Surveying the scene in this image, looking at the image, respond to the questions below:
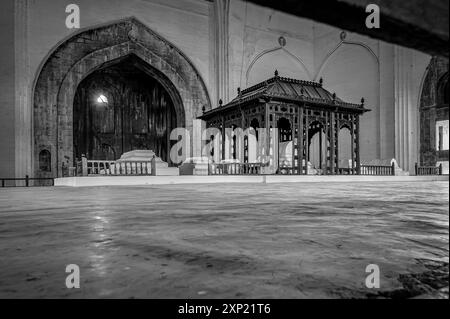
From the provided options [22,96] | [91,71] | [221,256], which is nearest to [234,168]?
[91,71]

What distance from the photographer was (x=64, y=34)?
47.9 feet

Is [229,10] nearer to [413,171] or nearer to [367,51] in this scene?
[367,51]

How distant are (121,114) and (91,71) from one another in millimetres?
5944

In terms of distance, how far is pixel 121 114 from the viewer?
21.3m

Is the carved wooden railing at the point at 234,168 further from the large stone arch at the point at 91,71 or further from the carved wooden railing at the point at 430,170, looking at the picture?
the carved wooden railing at the point at 430,170

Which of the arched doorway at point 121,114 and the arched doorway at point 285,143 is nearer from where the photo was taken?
the arched doorway at point 285,143

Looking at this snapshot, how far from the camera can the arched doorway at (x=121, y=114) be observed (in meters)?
20.2

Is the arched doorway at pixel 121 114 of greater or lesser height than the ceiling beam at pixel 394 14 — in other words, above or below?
above

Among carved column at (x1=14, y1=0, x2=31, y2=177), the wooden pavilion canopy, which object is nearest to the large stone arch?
carved column at (x1=14, y1=0, x2=31, y2=177)

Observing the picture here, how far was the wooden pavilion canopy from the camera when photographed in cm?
1160

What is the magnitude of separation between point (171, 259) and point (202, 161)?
1098 cm

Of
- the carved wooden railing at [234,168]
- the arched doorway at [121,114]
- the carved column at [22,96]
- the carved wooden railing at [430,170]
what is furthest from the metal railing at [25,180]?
the carved wooden railing at [430,170]
